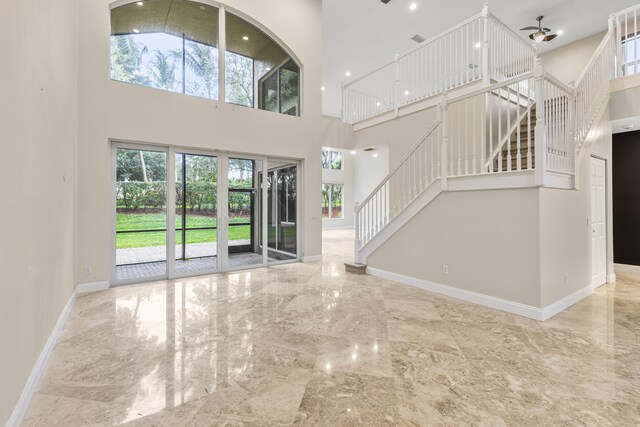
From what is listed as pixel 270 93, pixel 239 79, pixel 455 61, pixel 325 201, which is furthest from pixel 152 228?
pixel 325 201

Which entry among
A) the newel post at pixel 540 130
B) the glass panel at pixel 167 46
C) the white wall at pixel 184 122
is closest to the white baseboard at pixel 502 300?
the newel post at pixel 540 130

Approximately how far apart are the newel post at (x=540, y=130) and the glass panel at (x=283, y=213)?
15.3 ft

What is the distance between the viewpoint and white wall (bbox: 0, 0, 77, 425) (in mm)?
1791

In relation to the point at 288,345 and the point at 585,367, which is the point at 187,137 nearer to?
the point at 288,345

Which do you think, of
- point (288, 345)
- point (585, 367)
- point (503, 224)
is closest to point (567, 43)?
point (503, 224)

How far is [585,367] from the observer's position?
96.9 inches

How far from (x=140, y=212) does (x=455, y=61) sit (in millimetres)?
6692

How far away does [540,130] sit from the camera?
3.47m

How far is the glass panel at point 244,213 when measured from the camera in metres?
6.12

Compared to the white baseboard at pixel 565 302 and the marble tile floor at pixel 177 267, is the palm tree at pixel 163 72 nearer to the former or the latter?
the marble tile floor at pixel 177 267

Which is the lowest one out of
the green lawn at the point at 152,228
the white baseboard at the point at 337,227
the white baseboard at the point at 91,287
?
the white baseboard at the point at 91,287

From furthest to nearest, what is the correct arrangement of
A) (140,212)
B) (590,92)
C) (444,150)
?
(140,212)
(590,92)
(444,150)

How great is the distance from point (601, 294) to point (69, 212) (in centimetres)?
768

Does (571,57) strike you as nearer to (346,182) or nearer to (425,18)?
(425,18)
